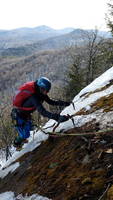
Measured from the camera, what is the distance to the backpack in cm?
967

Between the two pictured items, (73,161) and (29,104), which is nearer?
(73,161)

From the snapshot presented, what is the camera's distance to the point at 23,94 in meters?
9.91

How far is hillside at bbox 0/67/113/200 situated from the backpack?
125 centimetres

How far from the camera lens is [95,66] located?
1752 inches

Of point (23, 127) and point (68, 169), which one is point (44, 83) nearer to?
point (23, 127)

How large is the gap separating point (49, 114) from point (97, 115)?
1.68m

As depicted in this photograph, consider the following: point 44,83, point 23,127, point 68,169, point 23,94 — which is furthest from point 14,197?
point 23,127

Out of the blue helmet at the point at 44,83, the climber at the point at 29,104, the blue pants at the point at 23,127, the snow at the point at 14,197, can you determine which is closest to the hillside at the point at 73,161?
the snow at the point at 14,197

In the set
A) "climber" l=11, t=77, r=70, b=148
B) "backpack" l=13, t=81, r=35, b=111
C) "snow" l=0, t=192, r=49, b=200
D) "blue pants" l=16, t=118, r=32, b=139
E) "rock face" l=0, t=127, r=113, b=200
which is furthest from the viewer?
"blue pants" l=16, t=118, r=32, b=139

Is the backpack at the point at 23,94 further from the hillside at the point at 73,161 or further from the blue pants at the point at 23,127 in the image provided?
the hillside at the point at 73,161

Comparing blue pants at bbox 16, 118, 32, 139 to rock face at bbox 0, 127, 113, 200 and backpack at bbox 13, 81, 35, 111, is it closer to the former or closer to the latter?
backpack at bbox 13, 81, 35, 111

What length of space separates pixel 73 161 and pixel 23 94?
4.05 meters

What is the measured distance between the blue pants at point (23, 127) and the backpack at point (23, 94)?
922mm

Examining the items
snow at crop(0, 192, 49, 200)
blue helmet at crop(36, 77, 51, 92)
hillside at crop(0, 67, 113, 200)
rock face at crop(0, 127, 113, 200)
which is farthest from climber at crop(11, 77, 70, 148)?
snow at crop(0, 192, 49, 200)
